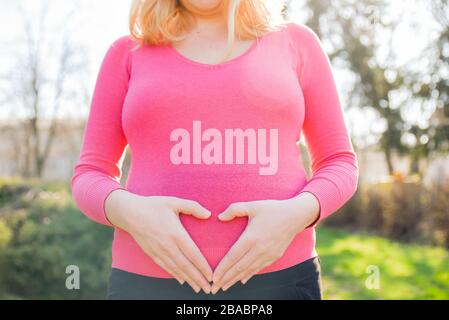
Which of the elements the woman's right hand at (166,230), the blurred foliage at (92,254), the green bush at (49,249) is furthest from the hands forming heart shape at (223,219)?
the green bush at (49,249)

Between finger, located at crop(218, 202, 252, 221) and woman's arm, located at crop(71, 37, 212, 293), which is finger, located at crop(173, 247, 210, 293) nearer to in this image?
woman's arm, located at crop(71, 37, 212, 293)

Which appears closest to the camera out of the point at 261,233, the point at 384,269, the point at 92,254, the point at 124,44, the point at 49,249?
the point at 261,233

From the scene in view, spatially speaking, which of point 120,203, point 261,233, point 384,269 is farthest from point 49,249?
point 261,233

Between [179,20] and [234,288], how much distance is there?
29.1 inches

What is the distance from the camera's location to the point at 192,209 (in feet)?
3.99

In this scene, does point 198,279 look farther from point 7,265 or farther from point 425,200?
point 425,200

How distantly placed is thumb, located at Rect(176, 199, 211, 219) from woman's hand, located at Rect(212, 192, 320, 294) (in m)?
0.04

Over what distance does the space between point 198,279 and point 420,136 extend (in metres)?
11.0

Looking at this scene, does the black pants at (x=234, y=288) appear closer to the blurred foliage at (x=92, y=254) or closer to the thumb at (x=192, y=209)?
the thumb at (x=192, y=209)

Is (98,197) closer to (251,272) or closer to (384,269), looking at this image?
(251,272)

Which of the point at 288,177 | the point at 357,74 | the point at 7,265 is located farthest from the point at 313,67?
the point at 357,74

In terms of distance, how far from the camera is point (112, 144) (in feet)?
4.55

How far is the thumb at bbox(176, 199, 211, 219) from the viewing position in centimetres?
121

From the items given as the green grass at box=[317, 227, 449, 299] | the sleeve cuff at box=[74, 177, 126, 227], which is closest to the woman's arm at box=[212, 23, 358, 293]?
the sleeve cuff at box=[74, 177, 126, 227]
